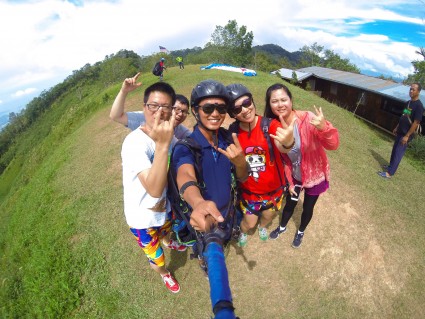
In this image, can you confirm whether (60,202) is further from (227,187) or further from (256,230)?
(227,187)

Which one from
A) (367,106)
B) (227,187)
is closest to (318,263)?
(227,187)

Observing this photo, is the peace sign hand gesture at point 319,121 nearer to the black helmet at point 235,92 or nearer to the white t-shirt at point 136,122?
the black helmet at point 235,92

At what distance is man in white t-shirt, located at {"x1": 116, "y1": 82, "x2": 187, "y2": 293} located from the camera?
206 centimetres

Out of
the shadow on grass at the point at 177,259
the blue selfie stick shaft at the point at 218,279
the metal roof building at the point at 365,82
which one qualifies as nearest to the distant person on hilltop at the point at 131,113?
the blue selfie stick shaft at the point at 218,279

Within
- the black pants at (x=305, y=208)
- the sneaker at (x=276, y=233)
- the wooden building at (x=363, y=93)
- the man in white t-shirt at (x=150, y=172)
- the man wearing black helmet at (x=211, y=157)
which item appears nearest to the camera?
the man in white t-shirt at (x=150, y=172)

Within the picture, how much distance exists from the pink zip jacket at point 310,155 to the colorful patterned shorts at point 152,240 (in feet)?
7.77

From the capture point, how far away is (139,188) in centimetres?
303

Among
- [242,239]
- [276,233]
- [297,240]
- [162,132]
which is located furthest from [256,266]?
[162,132]

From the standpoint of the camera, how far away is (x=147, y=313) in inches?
177

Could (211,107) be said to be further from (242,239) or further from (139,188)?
(242,239)

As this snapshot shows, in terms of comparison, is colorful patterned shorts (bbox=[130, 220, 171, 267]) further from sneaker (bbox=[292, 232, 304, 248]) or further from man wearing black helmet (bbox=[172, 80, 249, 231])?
sneaker (bbox=[292, 232, 304, 248])

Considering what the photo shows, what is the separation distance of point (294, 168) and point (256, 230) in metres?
2.39

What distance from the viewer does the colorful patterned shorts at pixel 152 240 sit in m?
3.38

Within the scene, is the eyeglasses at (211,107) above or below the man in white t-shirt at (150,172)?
above
